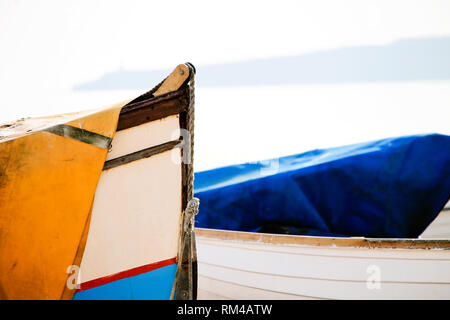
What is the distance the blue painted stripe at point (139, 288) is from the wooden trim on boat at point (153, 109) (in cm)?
98

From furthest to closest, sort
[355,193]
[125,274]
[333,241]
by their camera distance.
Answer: [355,193], [333,241], [125,274]

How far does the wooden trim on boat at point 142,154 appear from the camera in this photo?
1.69 meters

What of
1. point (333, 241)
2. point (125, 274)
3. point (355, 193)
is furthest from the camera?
point (355, 193)

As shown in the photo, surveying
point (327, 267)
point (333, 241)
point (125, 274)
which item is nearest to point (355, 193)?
point (333, 241)

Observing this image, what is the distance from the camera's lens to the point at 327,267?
2.57 meters

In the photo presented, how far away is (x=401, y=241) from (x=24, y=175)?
272cm

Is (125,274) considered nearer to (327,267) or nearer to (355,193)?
(327,267)

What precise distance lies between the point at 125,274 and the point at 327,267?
1.81 meters

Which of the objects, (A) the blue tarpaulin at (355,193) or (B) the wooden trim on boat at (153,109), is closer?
(B) the wooden trim on boat at (153,109)

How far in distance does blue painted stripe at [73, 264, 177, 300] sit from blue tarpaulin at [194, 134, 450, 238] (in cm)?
142

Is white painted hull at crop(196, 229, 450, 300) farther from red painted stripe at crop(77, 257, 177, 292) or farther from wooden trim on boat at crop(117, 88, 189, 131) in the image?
wooden trim on boat at crop(117, 88, 189, 131)

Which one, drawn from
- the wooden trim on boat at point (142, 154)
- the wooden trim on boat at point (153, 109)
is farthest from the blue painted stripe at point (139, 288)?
the wooden trim on boat at point (153, 109)

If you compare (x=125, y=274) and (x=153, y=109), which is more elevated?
(x=153, y=109)

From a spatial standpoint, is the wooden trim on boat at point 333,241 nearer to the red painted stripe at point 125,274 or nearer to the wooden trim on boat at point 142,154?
the red painted stripe at point 125,274
